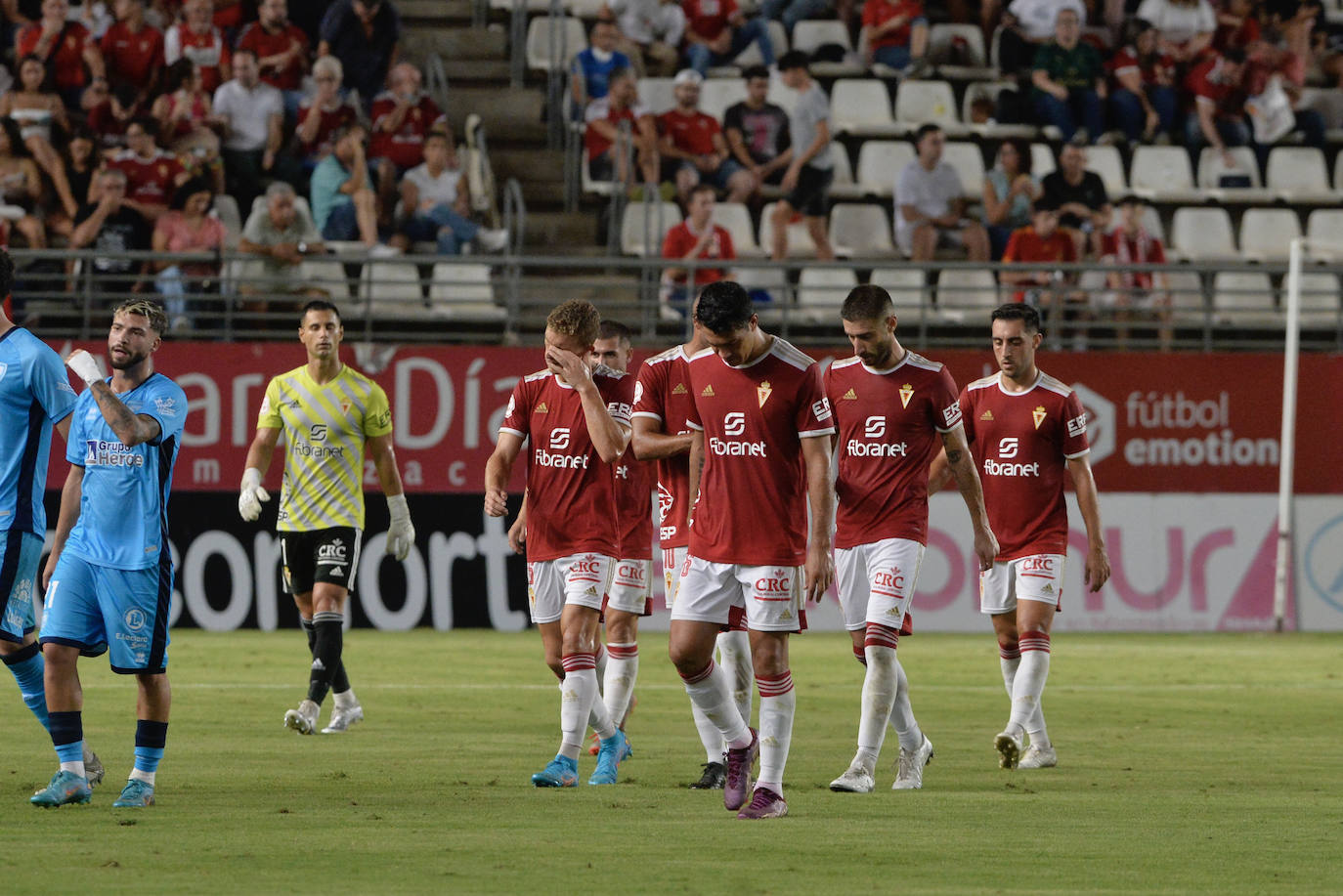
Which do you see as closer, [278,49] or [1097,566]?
[1097,566]

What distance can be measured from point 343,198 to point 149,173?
2.23 meters

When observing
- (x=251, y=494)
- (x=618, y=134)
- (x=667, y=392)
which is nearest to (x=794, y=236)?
(x=618, y=134)

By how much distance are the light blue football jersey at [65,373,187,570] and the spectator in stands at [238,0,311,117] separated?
1559 centimetres

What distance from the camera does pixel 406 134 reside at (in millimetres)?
23922

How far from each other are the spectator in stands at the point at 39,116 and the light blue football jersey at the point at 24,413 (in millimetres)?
13710

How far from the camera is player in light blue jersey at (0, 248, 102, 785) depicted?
895 cm

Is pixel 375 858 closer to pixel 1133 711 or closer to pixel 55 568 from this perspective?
pixel 55 568

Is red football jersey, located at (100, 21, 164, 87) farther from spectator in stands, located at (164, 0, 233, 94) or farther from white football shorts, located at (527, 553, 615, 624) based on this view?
white football shorts, located at (527, 553, 615, 624)

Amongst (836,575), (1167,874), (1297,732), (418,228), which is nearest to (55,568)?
(836,575)

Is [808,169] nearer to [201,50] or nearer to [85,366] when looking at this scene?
[201,50]

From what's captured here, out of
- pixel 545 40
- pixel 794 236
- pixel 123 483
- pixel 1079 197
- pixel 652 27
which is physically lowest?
pixel 123 483

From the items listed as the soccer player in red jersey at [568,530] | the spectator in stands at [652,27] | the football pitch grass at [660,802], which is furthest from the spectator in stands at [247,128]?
the soccer player in red jersey at [568,530]

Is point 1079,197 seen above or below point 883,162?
below

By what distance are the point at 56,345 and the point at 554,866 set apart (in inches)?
594
